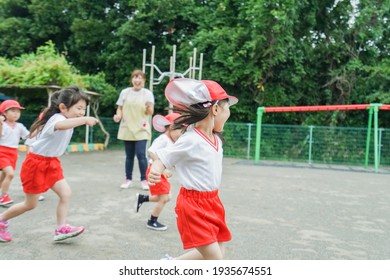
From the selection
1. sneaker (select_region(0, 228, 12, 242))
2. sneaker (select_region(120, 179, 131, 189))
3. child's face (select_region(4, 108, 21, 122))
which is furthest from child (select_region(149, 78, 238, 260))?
sneaker (select_region(120, 179, 131, 189))

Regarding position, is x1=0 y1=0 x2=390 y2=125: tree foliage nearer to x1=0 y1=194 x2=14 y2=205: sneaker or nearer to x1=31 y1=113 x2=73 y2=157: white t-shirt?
x1=0 y1=194 x2=14 y2=205: sneaker

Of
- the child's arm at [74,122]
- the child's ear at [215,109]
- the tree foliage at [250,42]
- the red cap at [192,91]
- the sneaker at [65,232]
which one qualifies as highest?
the tree foliage at [250,42]

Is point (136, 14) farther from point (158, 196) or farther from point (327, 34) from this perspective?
point (158, 196)

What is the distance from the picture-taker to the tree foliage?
1302 cm

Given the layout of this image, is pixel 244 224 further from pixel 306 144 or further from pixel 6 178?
pixel 306 144

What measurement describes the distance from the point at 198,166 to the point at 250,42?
36.2ft

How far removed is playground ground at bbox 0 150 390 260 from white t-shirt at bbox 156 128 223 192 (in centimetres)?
95

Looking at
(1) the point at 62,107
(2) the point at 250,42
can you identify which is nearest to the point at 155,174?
(1) the point at 62,107

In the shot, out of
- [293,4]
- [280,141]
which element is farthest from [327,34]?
[280,141]

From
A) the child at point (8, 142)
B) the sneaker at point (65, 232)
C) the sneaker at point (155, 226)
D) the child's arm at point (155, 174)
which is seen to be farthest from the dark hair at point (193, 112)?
the child at point (8, 142)

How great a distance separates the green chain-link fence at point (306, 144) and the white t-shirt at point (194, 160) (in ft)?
33.5

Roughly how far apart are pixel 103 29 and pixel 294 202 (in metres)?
12.4

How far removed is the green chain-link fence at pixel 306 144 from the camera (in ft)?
39.6

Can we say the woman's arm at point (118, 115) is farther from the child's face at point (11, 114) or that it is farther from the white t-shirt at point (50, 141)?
the white t-shirt at point (50, 141)
